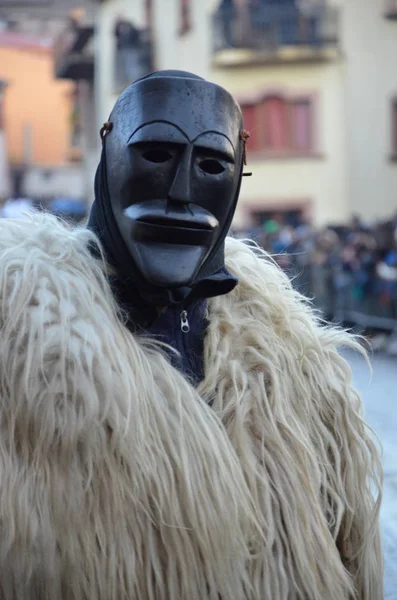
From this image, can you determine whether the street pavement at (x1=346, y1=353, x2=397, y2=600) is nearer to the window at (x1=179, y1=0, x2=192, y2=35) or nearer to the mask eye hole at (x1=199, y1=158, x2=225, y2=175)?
the mask eye hole at (x1=199, y1=158, x2=225, y2=175)

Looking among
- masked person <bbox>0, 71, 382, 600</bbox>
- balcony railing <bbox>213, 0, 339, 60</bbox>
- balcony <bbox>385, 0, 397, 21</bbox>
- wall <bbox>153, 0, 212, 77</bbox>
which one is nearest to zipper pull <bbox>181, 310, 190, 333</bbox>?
masked person <bbox>0, 71, 382, 600</bbox>

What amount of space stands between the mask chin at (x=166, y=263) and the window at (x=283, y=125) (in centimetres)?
2108

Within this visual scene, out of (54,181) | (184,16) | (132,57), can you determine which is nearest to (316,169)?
(184,16)

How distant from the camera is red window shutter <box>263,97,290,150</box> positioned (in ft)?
74.9

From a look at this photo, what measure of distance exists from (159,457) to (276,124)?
21532 mm

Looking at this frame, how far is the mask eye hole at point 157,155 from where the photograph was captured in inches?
74.9

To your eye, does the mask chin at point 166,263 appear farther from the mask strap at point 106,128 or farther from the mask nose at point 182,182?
the mask strap at point 106,128

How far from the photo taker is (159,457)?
5.98 ft

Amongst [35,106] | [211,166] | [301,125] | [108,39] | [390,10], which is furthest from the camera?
[35,106]

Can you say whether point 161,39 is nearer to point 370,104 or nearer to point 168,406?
point 370,104

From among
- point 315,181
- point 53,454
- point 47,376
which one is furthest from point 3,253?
point 315,181

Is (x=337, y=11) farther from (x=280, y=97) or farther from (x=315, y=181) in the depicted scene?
(x=315, y=181)

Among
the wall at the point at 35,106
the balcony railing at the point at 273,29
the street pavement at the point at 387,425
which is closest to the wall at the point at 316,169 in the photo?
the balcony railing at the point at 273,29

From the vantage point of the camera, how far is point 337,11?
22016 millimetres
